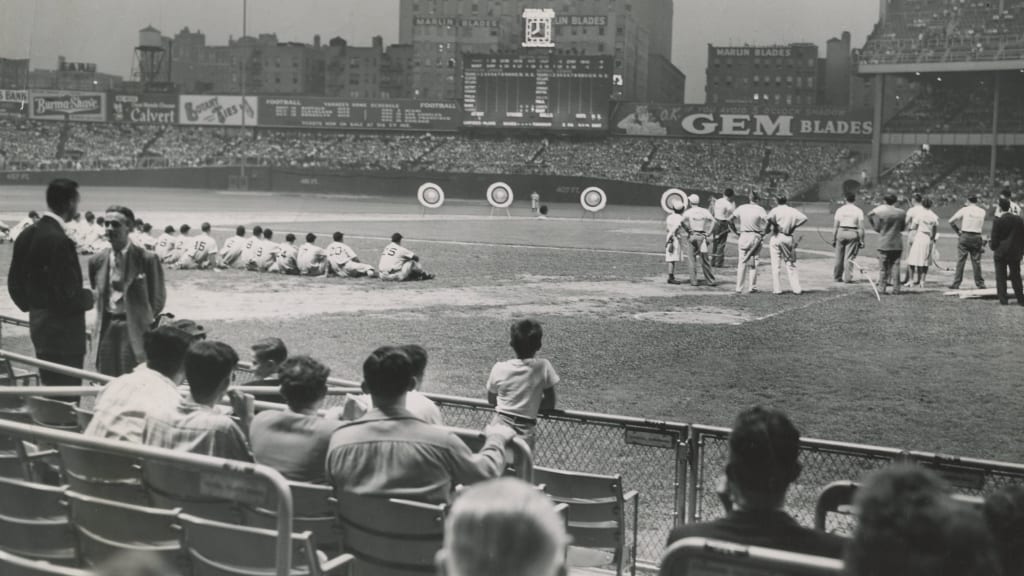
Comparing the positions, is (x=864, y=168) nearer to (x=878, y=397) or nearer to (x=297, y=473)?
(x=878, y=397)

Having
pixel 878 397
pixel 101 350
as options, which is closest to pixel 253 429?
pixel 101 350

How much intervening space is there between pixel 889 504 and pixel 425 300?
669 inches

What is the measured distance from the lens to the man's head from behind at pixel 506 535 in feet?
6.67

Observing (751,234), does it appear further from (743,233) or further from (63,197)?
(63,197)

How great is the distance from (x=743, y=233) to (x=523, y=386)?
14.3 meters

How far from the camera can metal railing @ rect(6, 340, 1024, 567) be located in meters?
4.68

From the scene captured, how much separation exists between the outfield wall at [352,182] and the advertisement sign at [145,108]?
9925 mm

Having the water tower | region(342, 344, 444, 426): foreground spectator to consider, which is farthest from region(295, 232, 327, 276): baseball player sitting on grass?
the water tower

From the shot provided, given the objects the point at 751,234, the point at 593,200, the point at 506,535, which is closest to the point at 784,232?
the point at 751,234

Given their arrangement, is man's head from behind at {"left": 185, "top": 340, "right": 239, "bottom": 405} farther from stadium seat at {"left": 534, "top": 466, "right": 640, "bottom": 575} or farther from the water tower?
the water tower

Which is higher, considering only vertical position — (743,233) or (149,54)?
(149,54)

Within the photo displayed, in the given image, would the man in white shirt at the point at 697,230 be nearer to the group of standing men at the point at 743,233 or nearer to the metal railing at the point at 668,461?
the group of standing men at the point at 743,233

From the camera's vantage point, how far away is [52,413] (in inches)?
219

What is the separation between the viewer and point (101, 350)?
9.21 meters
